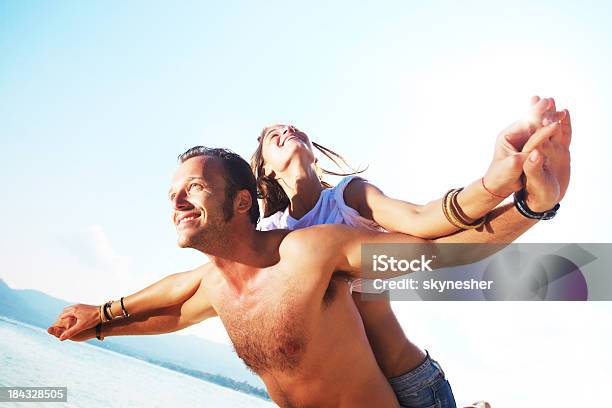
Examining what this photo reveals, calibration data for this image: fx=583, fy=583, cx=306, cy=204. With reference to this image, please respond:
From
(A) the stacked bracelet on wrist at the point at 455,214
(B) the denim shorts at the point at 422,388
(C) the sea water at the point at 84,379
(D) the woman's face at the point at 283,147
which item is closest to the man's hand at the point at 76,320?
(D) the woman's face at the point at 283,147

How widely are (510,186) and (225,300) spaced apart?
176 centimetres

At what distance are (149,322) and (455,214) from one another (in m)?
2.26

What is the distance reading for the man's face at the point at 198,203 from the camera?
9.95ft

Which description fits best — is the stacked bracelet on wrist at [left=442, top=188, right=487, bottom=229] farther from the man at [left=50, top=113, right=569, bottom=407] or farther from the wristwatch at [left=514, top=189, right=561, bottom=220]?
the man at [left=50, top=113, right=569, bottom=407]

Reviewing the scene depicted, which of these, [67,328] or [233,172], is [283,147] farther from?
[67,328]

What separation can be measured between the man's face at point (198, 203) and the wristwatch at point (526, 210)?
1.50 metres

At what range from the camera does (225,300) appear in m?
3.29

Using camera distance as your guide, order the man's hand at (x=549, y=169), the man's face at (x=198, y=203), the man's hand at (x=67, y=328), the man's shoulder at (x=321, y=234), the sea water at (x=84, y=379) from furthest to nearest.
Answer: the sea water at (x=84, y=379), the man's hand at (x=67, y=328), the man's face at (x=198, y=203), the man's shoulder at (x=321, y=234), the man's hand at (x=549, y=169)

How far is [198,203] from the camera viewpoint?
3062 millimetres

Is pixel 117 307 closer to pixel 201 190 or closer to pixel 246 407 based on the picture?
pixel 201 190

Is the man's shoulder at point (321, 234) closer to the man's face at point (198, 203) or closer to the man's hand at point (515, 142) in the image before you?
the man's face at point (198, 203)

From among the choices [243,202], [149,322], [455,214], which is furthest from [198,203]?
[455,214]

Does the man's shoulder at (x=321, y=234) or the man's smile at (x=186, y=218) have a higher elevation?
the man's smile at (x=186, y=218)

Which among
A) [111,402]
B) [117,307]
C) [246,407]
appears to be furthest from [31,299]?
[117,307]
